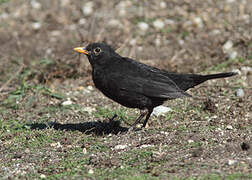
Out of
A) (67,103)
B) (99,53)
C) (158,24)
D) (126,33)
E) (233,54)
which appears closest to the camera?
(99,53)

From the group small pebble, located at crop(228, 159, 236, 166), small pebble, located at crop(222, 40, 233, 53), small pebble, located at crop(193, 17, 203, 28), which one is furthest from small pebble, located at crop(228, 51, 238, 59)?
small pebble, located at crop(228, 159, 236, 166)

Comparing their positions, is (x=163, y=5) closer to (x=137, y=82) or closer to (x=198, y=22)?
(x=198, y=22)

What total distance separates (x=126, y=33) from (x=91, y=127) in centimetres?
452

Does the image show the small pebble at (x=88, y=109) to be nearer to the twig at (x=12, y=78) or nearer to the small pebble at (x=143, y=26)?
the twig at (x=12, y=78)

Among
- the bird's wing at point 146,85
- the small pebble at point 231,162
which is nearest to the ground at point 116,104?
the small pebble at point 231,162

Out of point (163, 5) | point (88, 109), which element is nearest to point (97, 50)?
point (88, 109)

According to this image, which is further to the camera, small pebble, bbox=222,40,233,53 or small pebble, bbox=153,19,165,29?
small pebble, bbox=153,19,165,29

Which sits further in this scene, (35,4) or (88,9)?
(35,4)

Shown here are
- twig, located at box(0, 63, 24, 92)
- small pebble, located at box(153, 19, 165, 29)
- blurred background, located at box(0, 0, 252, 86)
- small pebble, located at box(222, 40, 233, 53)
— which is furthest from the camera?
small pebble, located at box(153, 19, 165, 29)

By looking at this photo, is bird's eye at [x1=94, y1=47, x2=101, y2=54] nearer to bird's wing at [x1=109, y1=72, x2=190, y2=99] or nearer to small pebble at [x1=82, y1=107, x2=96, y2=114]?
bird's wing at [x1=109, y1=72, x2=190, y2=99]

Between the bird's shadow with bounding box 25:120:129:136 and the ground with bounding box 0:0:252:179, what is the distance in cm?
2

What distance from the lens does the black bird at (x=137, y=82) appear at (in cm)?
592

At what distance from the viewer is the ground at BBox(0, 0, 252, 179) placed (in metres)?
4.73

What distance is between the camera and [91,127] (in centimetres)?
644
